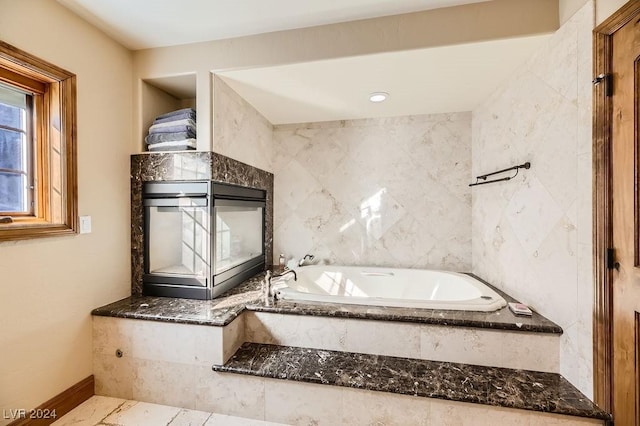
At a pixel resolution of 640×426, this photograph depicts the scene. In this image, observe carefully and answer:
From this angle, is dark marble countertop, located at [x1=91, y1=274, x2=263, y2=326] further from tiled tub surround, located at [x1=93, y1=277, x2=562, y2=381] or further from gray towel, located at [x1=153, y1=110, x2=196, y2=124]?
gray towel, located at [x1=153, y1=110, x2=196, y2=124]

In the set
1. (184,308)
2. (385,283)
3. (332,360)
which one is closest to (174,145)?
(184,308)

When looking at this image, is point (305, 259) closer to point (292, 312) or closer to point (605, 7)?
point (292, 312)

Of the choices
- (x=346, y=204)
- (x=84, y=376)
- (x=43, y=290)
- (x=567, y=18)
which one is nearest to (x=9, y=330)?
(x=43, y=290)

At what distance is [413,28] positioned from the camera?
163 cm

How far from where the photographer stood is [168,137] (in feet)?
6.49

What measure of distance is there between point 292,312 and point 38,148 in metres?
1.71

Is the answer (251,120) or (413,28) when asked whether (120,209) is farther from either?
(413,28)

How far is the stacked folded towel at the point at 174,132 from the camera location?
1947 millimetres

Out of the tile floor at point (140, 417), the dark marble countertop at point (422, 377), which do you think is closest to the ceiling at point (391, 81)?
the dark marble countertop at point (422, 377)

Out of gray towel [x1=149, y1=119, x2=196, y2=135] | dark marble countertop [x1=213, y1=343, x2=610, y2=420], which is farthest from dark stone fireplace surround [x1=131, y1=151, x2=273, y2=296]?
dark marble countertop [x1=213, y1=343, x2=610, y2=420]

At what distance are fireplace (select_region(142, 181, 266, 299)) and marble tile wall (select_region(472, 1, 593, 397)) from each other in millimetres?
2086

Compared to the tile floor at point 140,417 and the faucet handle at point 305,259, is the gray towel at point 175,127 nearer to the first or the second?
the faucet handle at point 305,259

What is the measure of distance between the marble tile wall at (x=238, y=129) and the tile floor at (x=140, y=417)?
1612 mm

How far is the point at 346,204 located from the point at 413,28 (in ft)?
5.36
